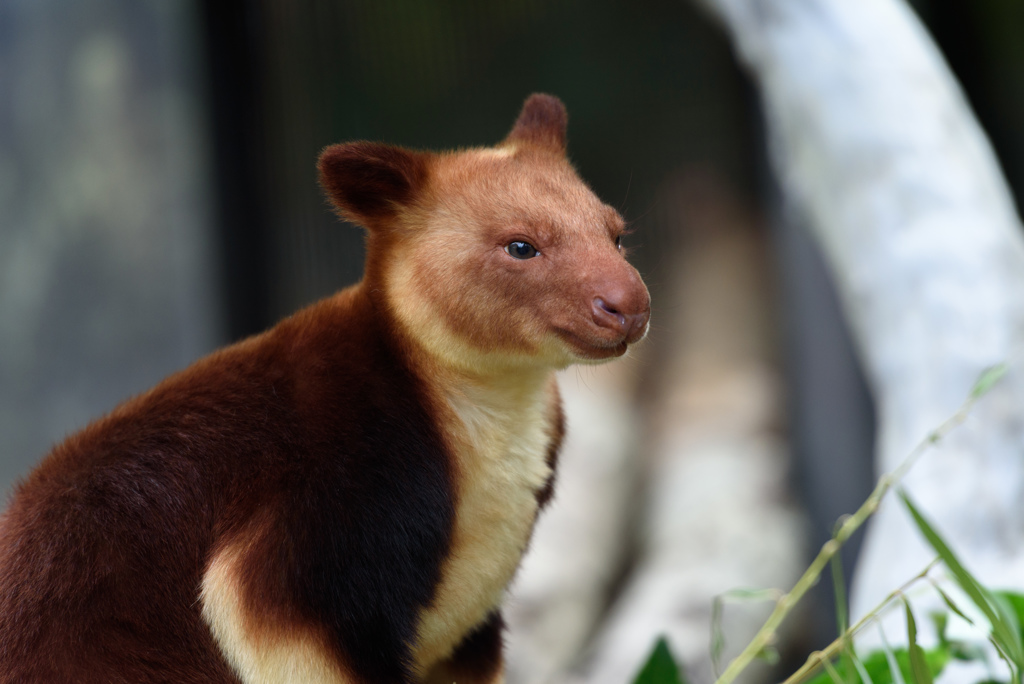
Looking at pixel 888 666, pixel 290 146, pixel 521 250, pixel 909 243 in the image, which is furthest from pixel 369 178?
pixel 290 146

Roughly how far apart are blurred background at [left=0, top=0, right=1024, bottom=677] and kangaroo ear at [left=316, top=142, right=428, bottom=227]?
189 centimetres

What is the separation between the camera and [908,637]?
1.05 metres

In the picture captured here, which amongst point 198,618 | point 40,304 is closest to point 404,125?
point 40,304

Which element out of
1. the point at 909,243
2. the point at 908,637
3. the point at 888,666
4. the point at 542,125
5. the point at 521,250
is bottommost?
the point at 888,666

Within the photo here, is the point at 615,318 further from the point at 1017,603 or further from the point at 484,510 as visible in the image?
the point at 1017,603

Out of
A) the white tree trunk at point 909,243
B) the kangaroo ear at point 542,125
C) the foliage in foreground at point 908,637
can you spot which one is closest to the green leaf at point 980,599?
the foliage in foreground at point 908,637

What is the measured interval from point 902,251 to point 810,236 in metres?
0.63

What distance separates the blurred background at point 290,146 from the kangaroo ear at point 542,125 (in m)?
1.75

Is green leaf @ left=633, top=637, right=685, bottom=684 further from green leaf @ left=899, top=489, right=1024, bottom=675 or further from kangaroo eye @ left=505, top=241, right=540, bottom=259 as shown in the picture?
kangaroo eye @ left=505, top=241, right=540, bottom=259

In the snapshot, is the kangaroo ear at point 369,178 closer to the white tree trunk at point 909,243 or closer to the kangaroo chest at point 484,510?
the kangaroo chest at point 484,510

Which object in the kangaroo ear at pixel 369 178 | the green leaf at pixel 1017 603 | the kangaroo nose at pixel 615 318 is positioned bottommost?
the green leaf at pixel 1017 603

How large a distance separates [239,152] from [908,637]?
107 inches

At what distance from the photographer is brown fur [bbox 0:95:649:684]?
100cm

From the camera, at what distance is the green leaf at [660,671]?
1245mm
